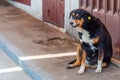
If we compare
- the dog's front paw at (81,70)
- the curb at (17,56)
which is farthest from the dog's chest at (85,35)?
the curb at (17,56)

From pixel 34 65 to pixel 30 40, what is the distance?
130 centimetres

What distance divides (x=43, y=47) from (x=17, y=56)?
506 millimetres

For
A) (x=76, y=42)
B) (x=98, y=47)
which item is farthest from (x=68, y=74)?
(x=76, y=42)

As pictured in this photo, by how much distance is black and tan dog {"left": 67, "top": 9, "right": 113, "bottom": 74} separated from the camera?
3.99 metres

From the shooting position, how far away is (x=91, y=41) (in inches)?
163

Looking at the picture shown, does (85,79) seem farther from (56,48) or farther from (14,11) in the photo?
(14,11)

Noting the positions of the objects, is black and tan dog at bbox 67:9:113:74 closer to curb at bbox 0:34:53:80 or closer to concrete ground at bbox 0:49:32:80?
curb at bbox 0:34:53:80

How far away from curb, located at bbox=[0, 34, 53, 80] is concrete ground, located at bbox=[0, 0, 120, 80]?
0.7 inches

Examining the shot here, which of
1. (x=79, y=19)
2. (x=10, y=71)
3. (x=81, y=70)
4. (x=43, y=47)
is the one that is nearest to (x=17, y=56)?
(x=10, y=71)

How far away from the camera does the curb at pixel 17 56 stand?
14.0 feet

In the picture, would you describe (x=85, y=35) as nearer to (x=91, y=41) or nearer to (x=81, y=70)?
(x=91, y=41)

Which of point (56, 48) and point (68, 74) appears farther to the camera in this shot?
point (56, 48)

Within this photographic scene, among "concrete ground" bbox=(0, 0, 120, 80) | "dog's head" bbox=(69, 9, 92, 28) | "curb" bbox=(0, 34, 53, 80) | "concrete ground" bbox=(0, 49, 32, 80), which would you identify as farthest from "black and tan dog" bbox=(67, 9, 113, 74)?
"concrete ground" bbox=(0, 49, 32, 80)

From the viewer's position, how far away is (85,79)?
402cm
